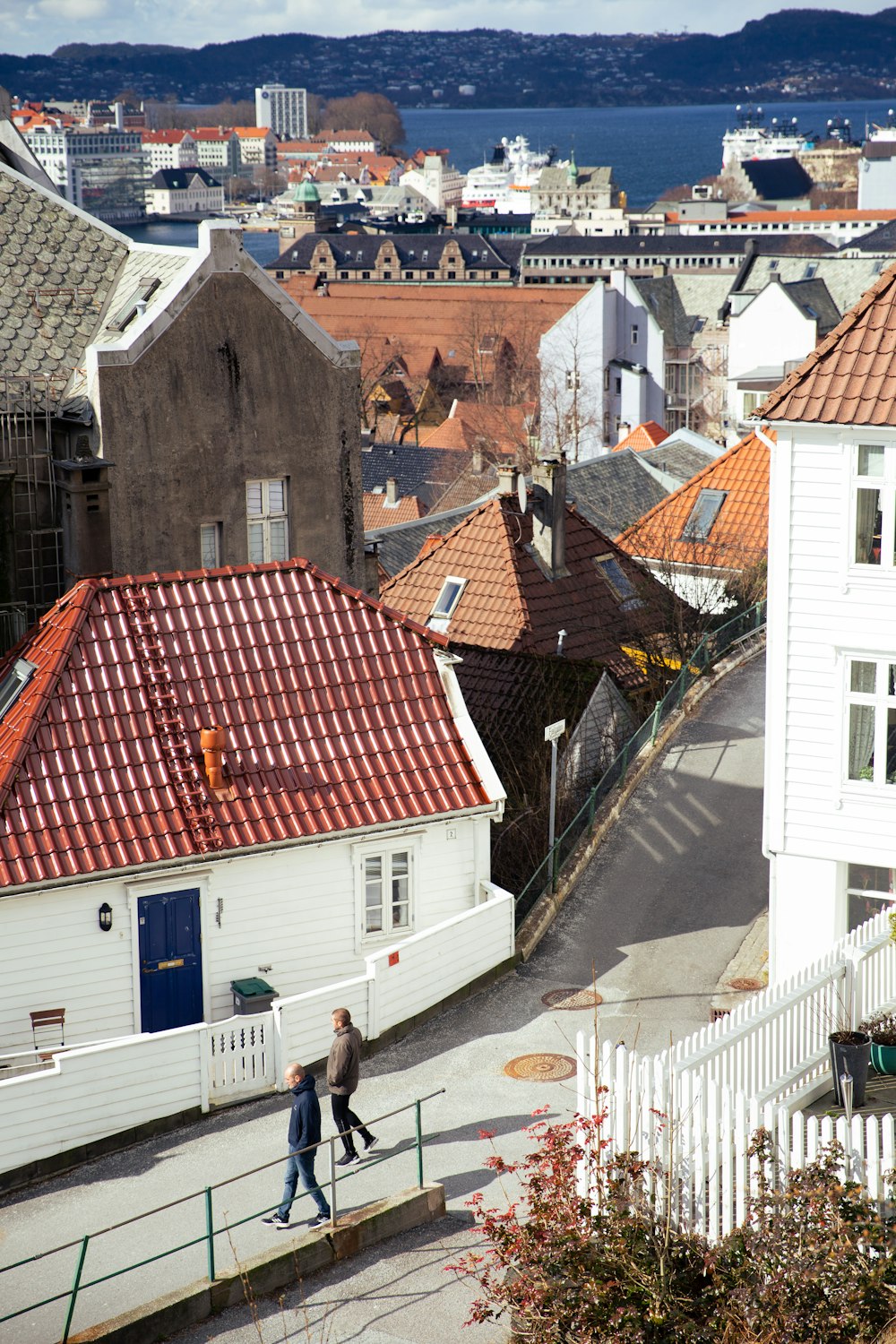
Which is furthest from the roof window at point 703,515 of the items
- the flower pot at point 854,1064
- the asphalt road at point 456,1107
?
the flower pot at point 854,1064

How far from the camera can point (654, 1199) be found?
12.9 meters

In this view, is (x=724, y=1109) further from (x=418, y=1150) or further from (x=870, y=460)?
(x=870, y=460)

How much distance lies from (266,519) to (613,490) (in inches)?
1172

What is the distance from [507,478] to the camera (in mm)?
35594

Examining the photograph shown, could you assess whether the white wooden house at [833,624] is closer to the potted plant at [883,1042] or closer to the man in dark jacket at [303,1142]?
the potted plant at [883,1042]

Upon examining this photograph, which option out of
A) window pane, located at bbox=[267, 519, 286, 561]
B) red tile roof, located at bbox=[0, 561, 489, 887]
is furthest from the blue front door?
window pane, located at bbox=[267, 519, 286, 561]

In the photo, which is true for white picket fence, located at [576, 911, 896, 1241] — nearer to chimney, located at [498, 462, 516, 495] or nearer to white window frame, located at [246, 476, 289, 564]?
white window frame, located at [246, 476, 289, 564]

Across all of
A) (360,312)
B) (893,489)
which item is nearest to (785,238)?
(360,312)

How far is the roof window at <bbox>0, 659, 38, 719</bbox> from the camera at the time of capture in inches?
824

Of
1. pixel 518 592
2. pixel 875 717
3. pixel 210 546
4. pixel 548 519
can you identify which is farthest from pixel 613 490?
pixel 875 717

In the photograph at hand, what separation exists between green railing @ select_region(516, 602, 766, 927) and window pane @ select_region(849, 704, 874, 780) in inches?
207

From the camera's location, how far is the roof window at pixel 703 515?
4353cm

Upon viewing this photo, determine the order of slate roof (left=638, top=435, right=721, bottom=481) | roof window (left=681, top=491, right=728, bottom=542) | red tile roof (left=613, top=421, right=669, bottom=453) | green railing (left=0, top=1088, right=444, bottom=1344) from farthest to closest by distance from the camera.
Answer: red tile roof (left=613, top=421, right=669, bottom=453), slate roof (left=638, top=435, right=721, bottom=481), roof window (left=681, top=491, right=728, bottom=542), green railing (left=0, top=1088, right=444, bottom=1344)

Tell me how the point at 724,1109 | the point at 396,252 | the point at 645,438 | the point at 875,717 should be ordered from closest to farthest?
the point at 724,1109
the point at 875,717
the point at 645,438
the point at 396,252
